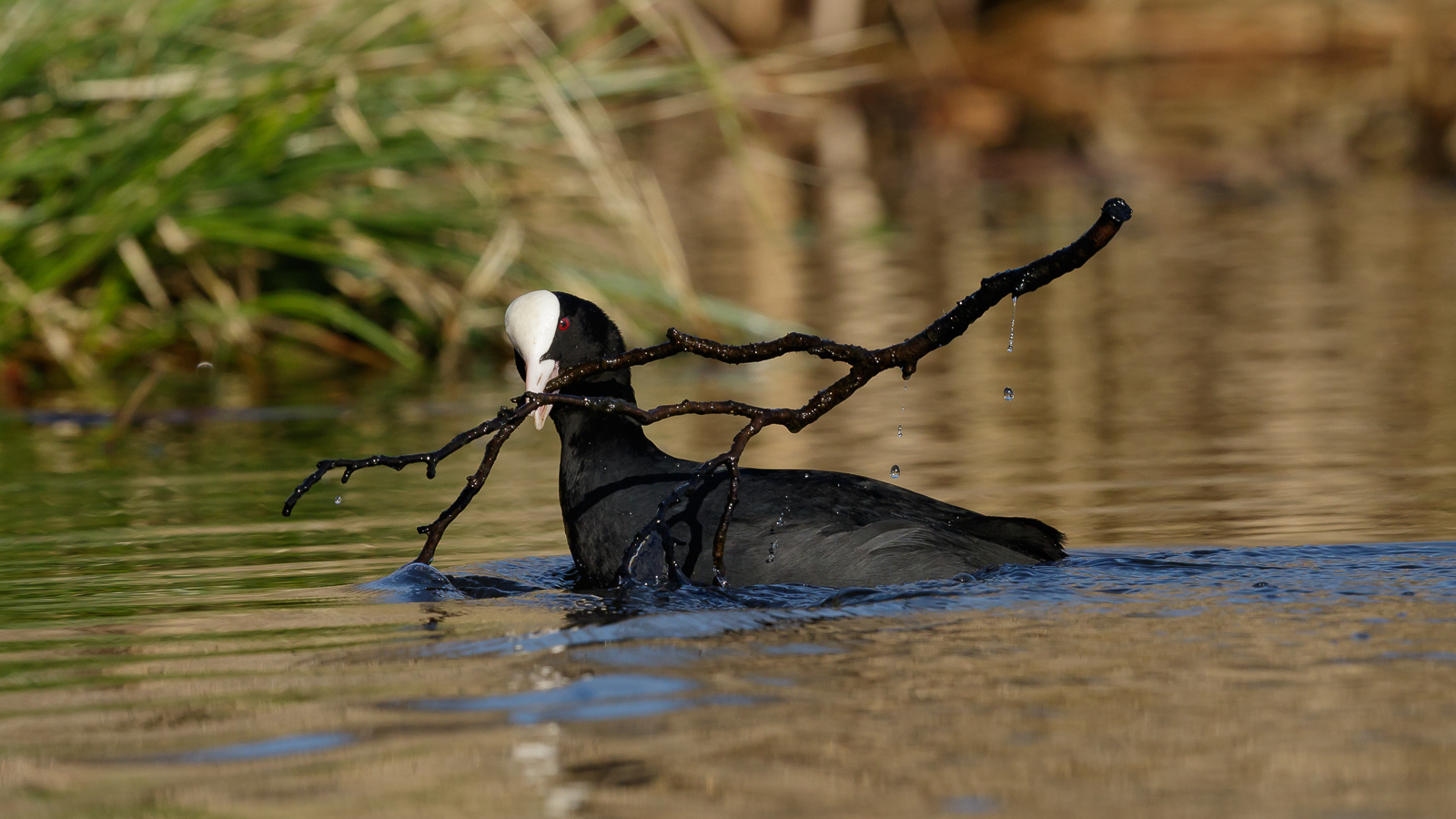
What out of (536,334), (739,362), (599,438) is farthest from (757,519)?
(536,334)

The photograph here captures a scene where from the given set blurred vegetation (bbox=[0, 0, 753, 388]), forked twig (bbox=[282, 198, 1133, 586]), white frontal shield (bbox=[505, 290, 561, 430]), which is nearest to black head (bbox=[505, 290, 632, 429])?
white frontal shield (bbox=[505, 290, 561, 430])

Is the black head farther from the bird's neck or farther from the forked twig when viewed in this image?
the forked twig

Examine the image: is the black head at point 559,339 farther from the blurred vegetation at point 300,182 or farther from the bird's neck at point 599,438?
the blurred vegetation at point 300,182

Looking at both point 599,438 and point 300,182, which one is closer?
point 599,438

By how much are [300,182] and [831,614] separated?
16.1 feet

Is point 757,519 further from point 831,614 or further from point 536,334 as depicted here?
point 536,334

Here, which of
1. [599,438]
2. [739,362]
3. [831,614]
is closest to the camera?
[831,614]

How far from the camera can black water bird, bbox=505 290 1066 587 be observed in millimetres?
4035

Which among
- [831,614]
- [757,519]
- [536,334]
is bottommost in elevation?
[831,614]

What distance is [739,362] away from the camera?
386cm

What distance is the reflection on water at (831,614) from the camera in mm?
2594

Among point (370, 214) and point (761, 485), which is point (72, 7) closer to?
point (370, 214)

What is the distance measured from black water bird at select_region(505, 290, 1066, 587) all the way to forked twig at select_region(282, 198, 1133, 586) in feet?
0.22

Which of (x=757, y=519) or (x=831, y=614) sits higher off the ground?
(x=757, y=519)
